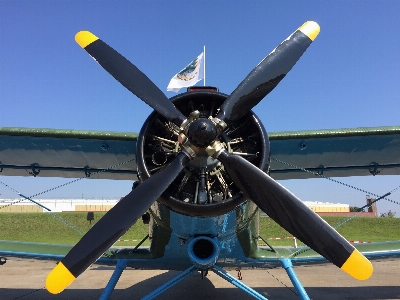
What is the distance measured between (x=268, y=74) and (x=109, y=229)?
296 centimetres

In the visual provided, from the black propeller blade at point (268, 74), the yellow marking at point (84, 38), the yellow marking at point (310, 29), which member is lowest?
the black propeller blade at point (268, 74)

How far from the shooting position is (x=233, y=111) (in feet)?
14.9

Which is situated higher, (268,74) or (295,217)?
(268,74)

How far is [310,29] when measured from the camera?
5191 millimetres

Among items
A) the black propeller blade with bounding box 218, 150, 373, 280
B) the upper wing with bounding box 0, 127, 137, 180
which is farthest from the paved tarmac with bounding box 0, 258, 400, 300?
the black propeller blade with bounding box 218, 150, 373, 280

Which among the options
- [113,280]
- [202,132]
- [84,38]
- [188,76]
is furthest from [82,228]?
Answer: [202,132]

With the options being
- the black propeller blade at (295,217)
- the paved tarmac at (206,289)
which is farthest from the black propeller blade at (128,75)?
the paved tarmac at (206,289)

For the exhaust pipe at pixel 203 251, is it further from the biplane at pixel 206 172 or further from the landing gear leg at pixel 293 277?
the landing gear leg at pixel 293 277

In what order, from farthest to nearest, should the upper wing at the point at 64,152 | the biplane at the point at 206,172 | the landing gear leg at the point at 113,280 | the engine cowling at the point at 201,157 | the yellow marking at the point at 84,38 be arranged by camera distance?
the upper wing at the point at 64,152 → the landing gear leg at the point at 113,280 → the yellow marking at the point at 84,38 → the engine cowling at the point at 201,157 → the biplane at the point at 206,172

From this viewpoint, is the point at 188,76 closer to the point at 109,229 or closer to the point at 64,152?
the point at 64,152

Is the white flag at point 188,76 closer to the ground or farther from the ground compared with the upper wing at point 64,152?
farther from the ground

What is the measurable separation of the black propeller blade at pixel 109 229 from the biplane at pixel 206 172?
0.01 m

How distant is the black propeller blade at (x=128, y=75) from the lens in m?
4.57

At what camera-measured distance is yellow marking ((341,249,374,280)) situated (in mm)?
3707
